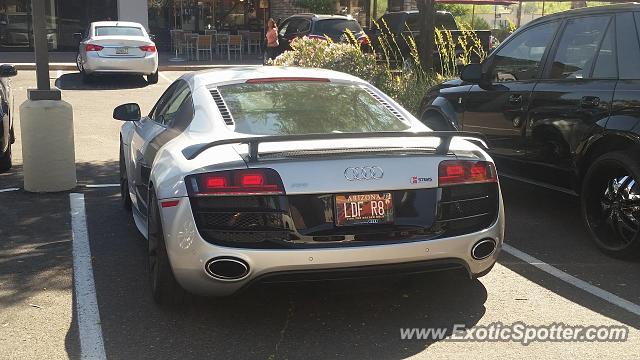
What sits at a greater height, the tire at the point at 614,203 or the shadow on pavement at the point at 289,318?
the tire at the point at 614,203

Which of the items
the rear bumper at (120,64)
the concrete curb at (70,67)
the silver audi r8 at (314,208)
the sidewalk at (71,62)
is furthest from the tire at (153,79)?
the silver audi r8 at (314,208)

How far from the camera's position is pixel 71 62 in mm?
22250

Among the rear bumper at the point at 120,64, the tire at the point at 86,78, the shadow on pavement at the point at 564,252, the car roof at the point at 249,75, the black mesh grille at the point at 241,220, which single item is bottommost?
the tire at the point at 86,78

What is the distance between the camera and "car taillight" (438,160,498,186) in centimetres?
409

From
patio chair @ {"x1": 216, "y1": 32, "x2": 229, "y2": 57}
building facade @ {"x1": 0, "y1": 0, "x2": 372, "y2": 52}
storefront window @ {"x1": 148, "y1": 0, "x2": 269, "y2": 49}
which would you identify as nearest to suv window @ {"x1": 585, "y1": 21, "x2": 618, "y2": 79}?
patio chair @ {"x1": 216, "y1": 32, "x2": 229, "y2": 57}

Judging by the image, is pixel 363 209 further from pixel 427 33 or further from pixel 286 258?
pixel 427 33

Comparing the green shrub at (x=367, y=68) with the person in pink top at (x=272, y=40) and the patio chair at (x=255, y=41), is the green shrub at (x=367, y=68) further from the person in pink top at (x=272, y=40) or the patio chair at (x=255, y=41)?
the patio chair at (x=255, y=41)

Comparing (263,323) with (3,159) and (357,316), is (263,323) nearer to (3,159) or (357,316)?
(357,316)

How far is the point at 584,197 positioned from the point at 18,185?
5.51m

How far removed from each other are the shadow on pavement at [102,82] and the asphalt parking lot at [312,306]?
11.6 m

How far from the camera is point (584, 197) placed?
5742 millimetres

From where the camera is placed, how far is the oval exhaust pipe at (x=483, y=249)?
4176 millimetres

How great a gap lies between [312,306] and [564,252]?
2.25m

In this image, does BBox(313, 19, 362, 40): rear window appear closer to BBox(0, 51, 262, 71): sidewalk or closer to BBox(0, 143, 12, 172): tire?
BBox(0, 51, 262, 71): sidewalk
